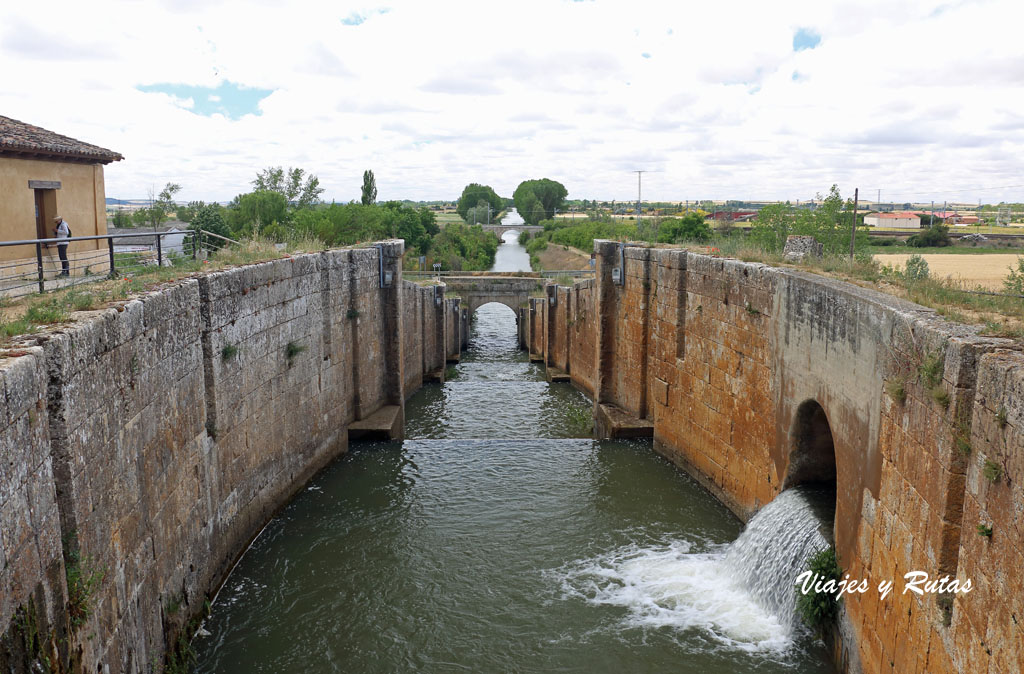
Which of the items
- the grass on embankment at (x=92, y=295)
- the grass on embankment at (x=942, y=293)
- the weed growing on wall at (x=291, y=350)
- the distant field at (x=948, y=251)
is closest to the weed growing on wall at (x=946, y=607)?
the grass on embankment at (x=942, y=293)

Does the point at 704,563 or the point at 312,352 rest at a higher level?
the point at 312,352

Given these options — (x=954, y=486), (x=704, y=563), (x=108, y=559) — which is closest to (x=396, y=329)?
(x=704, y=563)

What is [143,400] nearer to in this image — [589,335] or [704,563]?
[704,563]

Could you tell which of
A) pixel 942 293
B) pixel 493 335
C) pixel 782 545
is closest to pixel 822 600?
pixel 782 545

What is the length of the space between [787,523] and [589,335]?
12921mm

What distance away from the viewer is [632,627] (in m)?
8.77

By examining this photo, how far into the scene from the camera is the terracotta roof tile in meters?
12.4

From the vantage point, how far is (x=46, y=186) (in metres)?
13.6

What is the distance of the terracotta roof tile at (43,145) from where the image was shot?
40.8 feet

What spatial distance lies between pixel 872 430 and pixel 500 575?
198 inches

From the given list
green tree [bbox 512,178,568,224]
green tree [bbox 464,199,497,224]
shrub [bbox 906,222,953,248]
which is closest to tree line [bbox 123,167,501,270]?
shrub [bbox 906,222,953,248]

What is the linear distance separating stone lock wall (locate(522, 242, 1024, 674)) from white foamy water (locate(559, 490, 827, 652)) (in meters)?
0.67

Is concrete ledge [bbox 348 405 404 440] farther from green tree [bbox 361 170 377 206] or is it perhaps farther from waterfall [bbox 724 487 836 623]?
green tree [bbox 361 170 377 206]

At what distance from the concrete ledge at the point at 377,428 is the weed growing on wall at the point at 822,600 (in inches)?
374
